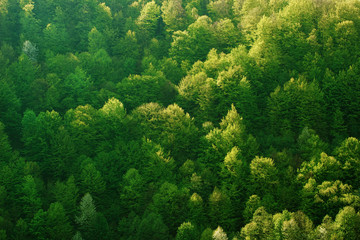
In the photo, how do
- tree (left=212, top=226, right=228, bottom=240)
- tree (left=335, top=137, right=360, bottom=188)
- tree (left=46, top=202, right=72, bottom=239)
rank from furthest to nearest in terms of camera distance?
1. tree (left=46, top=202, right=72, bottom=239)
2. tree (left=335, top=137, right=360, bottom=188)
3. tree (left=212, top=226, right=228, bottom=240)

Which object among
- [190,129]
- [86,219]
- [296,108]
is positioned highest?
[296,108]

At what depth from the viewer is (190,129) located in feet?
229

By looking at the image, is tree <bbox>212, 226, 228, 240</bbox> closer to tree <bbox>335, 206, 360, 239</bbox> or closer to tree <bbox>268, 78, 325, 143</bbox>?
tree <bbox>335, 206, 360, 239</bbox>

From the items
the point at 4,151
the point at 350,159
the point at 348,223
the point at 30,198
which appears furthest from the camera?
the point at 4,151

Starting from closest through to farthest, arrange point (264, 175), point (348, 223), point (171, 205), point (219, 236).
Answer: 1. point (348, 223)
2. point (219, 236)
3. point (264, 175)
4. point (171, 205)

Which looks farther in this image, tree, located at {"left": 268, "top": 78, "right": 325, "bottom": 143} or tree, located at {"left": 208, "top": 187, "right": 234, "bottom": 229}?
tree, located at {"left": 268, "top": 78, "right": 325, "bottom": 143}

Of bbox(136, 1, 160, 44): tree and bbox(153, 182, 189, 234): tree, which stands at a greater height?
bbox(136, 1, 160, 44): tree

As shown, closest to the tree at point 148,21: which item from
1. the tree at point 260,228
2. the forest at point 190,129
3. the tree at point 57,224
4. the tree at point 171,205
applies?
the forest at point 190,129

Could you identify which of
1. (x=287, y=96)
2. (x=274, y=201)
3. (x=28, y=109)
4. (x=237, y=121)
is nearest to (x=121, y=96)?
(x=28, y=109)

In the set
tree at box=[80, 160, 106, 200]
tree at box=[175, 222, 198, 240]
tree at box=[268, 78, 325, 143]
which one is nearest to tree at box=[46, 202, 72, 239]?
tree at box=[80, 160, 106, 200]

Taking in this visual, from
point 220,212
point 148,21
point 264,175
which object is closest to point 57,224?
point 220,212

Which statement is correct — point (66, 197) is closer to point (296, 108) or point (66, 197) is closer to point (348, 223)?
point (348, 223)

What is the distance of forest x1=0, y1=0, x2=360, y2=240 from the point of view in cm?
5522

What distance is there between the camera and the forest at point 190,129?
181ft
